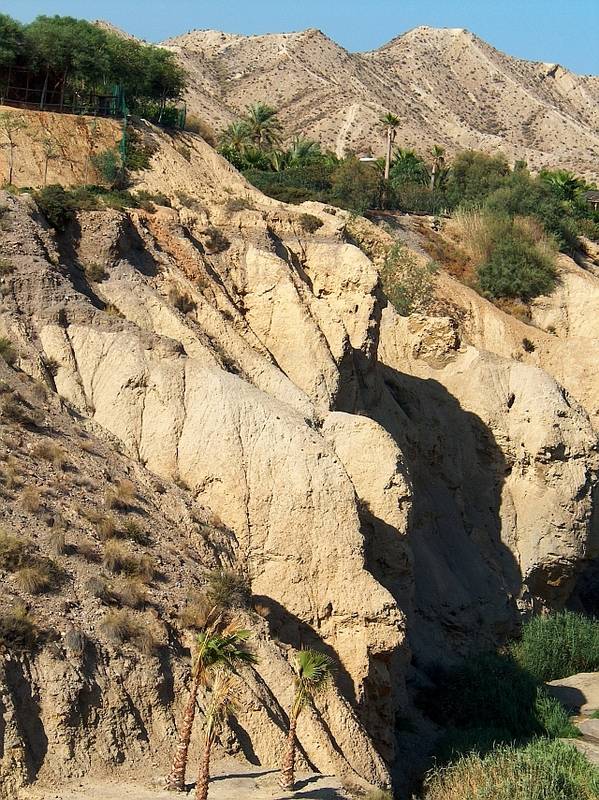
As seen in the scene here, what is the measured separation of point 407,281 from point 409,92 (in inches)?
3854

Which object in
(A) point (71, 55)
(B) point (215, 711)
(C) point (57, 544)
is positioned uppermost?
(A) point (71, 55)

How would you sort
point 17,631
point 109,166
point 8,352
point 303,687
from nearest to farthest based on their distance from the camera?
1. point 17,631
2. point 303,687
3. point 8,352
4. point 109,166

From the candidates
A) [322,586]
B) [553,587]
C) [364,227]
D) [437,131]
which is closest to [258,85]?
[437,131]

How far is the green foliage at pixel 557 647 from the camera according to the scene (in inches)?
1144

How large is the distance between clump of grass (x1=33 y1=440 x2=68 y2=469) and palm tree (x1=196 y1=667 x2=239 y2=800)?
4.70m

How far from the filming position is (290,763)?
17.3 metres

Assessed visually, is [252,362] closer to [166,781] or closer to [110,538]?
[110,538]

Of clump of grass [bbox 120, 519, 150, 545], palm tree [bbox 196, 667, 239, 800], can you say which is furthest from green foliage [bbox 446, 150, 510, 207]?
palm tree [bbox 196, 667, 239, 800]

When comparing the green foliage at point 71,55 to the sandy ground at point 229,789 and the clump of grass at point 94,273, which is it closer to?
the clump of grass at point 94,273

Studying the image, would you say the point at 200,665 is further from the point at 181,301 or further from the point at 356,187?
the point at 356,187

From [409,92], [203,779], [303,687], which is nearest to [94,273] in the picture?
[303,687]

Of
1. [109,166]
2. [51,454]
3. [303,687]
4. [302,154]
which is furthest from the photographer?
[302,154]

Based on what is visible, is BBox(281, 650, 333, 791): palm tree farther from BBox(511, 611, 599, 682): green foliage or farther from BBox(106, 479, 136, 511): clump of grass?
BBox(511, 611, 599, 682): green foliage

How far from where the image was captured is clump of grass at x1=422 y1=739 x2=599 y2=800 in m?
20.5
